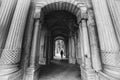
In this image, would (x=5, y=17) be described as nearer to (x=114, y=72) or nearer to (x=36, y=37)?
(x=36, y=37)

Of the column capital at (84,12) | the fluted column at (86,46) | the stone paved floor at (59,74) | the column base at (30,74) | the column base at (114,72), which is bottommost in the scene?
the stone paved floor at (59,74)

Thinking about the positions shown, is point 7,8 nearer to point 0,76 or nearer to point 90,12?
point 0,76

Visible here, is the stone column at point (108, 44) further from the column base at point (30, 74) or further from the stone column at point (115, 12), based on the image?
the column base at point (30, 74)

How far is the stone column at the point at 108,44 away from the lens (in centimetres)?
208

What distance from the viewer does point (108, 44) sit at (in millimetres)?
2322

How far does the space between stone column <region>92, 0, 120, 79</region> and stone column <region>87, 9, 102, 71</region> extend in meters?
0.38

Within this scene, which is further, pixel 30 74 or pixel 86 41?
pixel 86 41

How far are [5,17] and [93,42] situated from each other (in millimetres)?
3872

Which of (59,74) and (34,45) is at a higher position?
(34,45)

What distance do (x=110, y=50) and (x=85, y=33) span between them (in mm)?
1448

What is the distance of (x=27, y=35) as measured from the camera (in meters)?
3.31

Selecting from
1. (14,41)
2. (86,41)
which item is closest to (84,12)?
(86,41)

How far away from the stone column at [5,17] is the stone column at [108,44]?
3770 millimetres

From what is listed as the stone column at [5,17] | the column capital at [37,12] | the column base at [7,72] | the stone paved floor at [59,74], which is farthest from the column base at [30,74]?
the column capital at [37,12]
